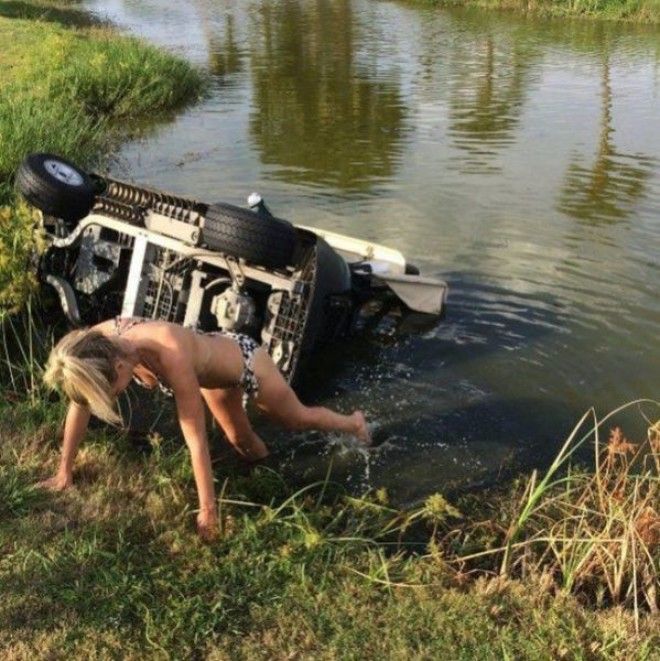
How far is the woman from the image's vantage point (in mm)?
3814

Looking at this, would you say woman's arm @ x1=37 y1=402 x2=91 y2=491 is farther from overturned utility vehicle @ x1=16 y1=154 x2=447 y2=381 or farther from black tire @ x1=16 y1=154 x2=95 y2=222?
black tire @ x1=16 y1=154 x2=95 y2=222

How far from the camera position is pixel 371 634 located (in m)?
3.71

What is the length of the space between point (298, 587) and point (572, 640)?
131cm

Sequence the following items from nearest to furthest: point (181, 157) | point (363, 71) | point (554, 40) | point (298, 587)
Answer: point (298, 587) < point (181, 157) < point (363, 71) < point (554, 40)

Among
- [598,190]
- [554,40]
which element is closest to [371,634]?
[598,190]

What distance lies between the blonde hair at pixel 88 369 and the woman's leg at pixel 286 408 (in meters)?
1.12

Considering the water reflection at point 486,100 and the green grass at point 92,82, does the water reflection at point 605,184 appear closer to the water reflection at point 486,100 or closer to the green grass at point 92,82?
the water reflection at point 486,100

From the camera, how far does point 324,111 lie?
55.2ft

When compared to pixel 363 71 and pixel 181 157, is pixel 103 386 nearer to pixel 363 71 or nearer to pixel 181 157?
pixel 181 157

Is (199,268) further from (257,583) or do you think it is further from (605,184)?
(605,184)

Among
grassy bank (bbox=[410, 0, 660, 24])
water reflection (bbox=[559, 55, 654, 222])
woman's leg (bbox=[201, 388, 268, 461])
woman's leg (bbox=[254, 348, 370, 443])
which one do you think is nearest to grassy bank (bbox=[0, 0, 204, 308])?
woman's leg (bbox=[201, 388, 268, 461])

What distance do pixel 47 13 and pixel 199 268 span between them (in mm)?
24950

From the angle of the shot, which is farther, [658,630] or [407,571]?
[407,571]

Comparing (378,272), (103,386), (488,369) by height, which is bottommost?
(488,369)
